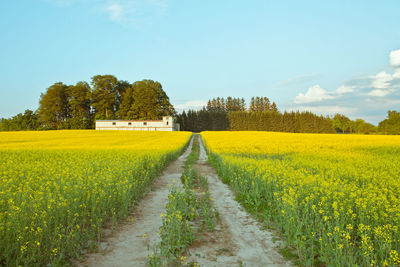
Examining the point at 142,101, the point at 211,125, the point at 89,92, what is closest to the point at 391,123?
the point at 211,125

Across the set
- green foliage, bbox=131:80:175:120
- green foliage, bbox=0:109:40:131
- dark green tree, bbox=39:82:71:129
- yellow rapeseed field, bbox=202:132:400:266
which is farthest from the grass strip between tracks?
green foliage, bbox=0:109:40:131

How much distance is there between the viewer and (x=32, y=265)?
4066 mm

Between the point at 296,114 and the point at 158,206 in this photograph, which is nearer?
the point at 158,206

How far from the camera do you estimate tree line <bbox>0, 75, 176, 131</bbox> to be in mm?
84688

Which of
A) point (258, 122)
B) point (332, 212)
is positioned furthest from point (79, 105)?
point (332, 212)

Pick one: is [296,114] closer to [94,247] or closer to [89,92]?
[89,92]

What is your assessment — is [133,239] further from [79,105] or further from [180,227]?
[79,105]

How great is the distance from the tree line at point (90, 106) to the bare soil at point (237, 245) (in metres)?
85.8

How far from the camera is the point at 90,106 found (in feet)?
302

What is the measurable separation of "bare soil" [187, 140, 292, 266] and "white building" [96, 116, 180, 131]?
74134mm

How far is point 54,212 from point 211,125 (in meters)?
103

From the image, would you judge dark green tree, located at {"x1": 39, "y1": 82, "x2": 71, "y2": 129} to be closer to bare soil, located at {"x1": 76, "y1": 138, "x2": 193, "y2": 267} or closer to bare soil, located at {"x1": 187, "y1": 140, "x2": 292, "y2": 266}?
bare soil, located at {"x1": 76, "y1": 138, "x2": 193, "y2": 267}

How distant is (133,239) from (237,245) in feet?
8.10

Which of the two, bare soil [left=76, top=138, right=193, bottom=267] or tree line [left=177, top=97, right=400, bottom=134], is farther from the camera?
tree line [left=177, top=97, right=400, bottom=134]
